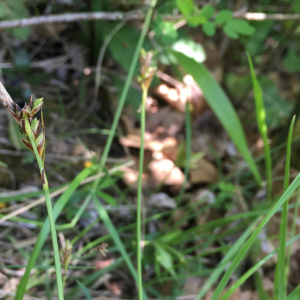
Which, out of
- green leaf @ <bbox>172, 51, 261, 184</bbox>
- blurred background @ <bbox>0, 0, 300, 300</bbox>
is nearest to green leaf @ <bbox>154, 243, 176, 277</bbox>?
blurred background @ <bbox>0, 0, 300, 300</bbox>

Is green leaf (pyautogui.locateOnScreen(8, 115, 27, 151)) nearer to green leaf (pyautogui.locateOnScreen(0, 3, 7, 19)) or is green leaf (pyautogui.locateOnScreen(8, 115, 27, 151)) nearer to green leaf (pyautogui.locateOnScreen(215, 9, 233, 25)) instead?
green leaf (pyautogui.locateOnScreen(0, 3, 7, 19))

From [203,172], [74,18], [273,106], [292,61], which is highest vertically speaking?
[74,18]

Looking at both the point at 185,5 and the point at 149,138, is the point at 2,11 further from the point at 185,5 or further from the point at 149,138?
the point at 149,138

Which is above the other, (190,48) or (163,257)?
(190,48)

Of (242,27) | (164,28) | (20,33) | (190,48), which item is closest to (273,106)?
(190,48)

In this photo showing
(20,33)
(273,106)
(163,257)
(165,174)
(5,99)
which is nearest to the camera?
(5,99)
